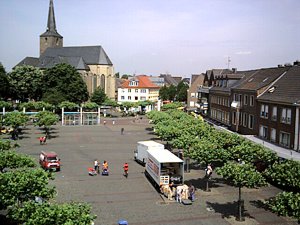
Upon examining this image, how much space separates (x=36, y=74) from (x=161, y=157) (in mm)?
80499

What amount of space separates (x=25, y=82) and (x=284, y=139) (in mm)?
78895

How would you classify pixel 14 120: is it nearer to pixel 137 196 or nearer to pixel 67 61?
pixel 137 196

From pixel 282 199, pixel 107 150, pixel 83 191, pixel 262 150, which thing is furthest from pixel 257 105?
pixel 282 199

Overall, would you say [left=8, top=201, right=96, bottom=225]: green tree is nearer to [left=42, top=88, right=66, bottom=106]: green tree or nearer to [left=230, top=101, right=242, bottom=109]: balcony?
[left=230, top=101, right=242, bottom=109]: balcony

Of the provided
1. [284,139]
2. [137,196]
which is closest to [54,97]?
[284,139]

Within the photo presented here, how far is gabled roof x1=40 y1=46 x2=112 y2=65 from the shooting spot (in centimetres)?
13050

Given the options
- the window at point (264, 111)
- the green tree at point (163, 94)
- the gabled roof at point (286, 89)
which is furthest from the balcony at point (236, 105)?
the green tree at point (163, 94)

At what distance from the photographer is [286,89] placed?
4006cm

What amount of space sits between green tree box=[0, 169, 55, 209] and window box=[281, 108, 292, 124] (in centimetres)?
2746

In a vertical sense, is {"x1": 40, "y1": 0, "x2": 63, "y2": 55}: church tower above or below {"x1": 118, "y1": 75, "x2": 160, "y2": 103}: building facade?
above

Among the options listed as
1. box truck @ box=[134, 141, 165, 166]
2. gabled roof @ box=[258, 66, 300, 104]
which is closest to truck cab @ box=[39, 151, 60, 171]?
box truck @ box=[134, 141, 165, 166]

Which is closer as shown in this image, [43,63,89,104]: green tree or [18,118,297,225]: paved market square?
[18,118,297,225]: paved market square

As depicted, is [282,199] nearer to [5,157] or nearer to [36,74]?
[5,157]

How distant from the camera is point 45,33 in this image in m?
135
